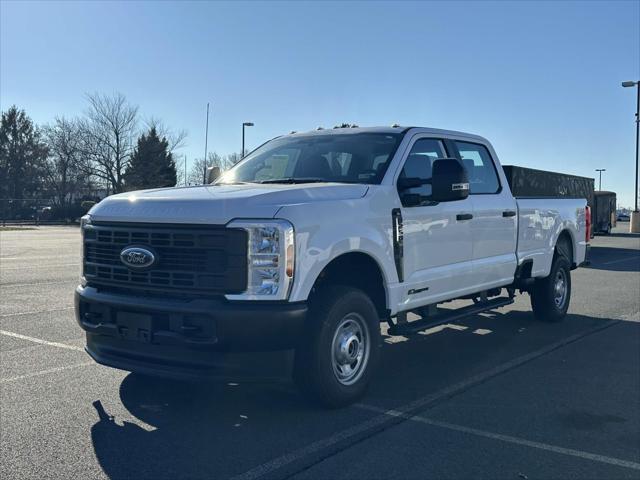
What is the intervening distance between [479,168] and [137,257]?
408 centimetres

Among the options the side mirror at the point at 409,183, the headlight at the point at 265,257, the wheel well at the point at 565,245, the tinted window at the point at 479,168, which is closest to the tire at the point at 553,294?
the wheel well at the point at 565,245

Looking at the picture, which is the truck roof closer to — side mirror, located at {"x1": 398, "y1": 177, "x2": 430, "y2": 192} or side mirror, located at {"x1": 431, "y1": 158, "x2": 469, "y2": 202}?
side mirror, located at {"x1": 398, "y1": 177, "x2": 430, "y2": 192}

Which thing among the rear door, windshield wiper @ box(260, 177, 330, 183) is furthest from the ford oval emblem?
the rear door

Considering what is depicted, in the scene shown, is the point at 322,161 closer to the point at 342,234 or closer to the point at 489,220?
the point at 342,234

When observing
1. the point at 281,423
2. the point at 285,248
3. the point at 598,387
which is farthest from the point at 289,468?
the point at 598,387

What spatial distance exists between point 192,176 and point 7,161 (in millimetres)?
19208

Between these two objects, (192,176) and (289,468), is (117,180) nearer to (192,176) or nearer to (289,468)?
(192,176)

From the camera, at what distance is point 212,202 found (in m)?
4.30

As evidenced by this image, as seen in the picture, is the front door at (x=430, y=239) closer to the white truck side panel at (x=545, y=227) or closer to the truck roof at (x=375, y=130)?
the truck roof at (x=375, y=130)

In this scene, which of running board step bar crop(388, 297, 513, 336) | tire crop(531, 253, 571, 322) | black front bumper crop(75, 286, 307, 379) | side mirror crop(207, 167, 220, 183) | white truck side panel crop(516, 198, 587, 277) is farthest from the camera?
tire crop(531, 253, 571, 322)

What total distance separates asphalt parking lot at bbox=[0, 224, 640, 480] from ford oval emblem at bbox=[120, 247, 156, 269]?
3.53ft

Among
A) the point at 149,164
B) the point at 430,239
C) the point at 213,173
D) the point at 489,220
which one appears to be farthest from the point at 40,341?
the point at 149,164

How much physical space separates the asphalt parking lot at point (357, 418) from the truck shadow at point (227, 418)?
12mm

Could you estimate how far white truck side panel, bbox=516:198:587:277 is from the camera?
7.50 m
